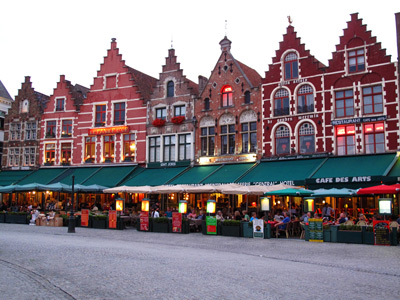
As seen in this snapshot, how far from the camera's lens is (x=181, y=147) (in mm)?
34062

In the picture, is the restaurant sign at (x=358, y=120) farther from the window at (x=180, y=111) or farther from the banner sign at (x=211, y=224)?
the window at (x=180, y=111)

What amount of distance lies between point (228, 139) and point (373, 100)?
10032mm

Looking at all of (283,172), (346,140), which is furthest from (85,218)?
(346,140)

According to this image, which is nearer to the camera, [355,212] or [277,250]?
[277,250]

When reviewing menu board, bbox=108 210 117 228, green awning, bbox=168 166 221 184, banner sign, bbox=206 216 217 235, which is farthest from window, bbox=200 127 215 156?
banner sign, bbox=206 216 217 235

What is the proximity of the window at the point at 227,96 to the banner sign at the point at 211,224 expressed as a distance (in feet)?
38.6

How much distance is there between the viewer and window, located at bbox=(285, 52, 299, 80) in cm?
2955

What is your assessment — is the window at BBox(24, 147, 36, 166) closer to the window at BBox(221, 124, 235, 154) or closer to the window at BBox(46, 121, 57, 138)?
the window at BBox(46, 121, 57, 138)

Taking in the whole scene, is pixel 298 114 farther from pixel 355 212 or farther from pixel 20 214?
pixel 20 214

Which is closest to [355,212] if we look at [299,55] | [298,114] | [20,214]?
[298,114]

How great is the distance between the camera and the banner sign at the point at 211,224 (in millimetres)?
22547

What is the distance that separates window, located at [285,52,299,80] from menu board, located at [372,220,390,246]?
1391cm

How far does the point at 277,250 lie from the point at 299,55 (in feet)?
56.0

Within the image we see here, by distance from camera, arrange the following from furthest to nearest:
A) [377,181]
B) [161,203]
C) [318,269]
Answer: [161,203] → [377,181] → [318,269]
